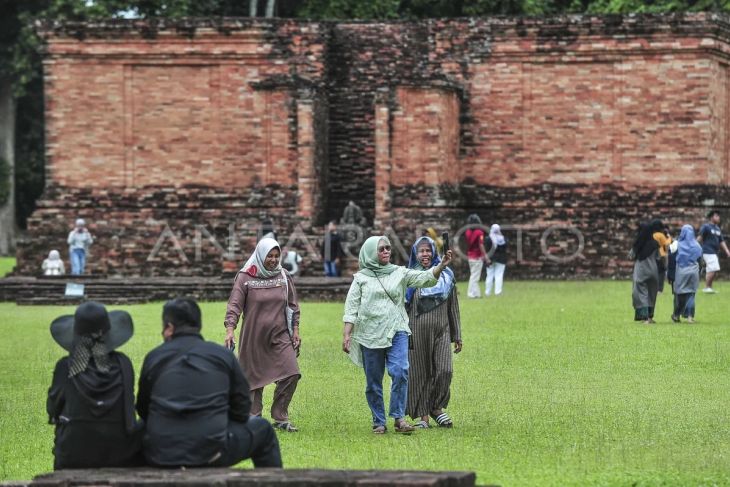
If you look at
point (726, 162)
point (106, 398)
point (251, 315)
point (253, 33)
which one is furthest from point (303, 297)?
point (106, 398)

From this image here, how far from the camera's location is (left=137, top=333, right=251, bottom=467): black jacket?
9.05 meters

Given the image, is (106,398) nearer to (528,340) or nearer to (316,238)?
(528,340)

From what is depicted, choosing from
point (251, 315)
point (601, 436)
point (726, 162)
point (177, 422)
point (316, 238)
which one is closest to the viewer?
point (177, 422)

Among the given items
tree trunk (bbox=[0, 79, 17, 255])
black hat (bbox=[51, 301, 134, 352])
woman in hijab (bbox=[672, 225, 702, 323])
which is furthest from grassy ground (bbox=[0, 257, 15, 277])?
black hat (bbox=[51, 301, 134, 352])

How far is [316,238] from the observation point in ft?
103

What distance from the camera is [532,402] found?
576 inches

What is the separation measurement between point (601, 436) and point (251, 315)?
3.07m

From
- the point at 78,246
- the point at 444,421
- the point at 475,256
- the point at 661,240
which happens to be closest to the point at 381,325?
the point at 444,421

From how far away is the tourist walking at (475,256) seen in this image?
27047mm

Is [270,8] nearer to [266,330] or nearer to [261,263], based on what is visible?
[261,263]

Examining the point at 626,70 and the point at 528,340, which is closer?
the point at 528,340

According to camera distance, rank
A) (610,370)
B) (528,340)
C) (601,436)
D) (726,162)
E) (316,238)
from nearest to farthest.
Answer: (601,436), (610,370), (528,340), (316,238), (726,162)

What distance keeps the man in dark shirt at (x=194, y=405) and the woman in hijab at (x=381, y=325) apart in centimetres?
363

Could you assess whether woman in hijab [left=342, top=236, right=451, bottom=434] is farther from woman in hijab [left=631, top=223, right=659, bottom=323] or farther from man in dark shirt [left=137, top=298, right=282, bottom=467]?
woman in hijab [left=631, top=223, right=659, bottom=323]
